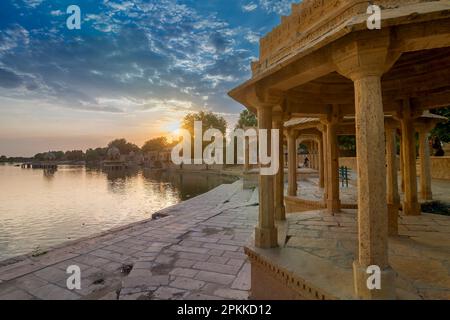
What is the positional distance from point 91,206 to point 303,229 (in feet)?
57.5

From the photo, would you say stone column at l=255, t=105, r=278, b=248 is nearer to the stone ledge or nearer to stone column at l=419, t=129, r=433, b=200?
the stone ledge

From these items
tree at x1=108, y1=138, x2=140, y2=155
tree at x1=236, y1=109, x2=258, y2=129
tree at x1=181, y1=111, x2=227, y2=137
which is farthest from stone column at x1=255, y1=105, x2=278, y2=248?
tree at x1=108, y1=138, x2=140, y2=155

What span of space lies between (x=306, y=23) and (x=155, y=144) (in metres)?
90.4

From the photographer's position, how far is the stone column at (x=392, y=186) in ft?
14.9

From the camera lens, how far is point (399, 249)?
390 centimetres

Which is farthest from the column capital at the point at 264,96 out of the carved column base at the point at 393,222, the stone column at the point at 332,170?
the stone column at the point at 332,170

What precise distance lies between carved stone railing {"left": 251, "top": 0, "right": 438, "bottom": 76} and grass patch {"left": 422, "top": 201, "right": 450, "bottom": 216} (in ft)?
21.7

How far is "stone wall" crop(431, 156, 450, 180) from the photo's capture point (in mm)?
14633

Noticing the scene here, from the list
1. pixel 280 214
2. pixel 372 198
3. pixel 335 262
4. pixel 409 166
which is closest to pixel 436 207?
pixel 409 166

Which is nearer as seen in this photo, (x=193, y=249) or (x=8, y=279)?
(x=8, y=279)
